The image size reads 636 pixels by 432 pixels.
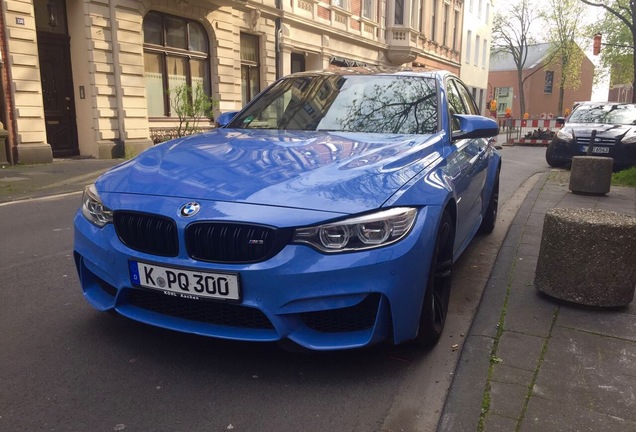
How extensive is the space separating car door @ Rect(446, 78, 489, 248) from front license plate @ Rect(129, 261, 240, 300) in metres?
1.73

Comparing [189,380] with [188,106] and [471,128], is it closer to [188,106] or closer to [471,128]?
[471,128]

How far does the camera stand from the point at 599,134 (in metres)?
11.6

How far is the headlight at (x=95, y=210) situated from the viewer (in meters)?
2.75

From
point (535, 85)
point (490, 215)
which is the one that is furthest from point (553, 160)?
point (535, 85)

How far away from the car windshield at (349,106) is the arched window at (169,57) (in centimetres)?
1189

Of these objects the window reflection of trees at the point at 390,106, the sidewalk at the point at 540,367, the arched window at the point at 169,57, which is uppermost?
the arched window at the point at 169,57

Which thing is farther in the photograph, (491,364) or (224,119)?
(224,119)

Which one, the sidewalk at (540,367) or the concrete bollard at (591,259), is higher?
the concrete bollard at (591,259)

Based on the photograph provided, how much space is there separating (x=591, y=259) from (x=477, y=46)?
47075 mm

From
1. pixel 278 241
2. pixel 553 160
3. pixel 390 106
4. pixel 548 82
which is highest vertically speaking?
pixel 548 82

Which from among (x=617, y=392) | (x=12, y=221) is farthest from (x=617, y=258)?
(x=12, y=221)

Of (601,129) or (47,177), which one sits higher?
(601,129)

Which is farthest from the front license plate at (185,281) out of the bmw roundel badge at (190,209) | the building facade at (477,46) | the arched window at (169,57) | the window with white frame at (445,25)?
the building facade at (477,46)

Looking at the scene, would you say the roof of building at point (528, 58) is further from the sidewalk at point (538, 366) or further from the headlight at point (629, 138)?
the sidewalk at point (538, 366)
